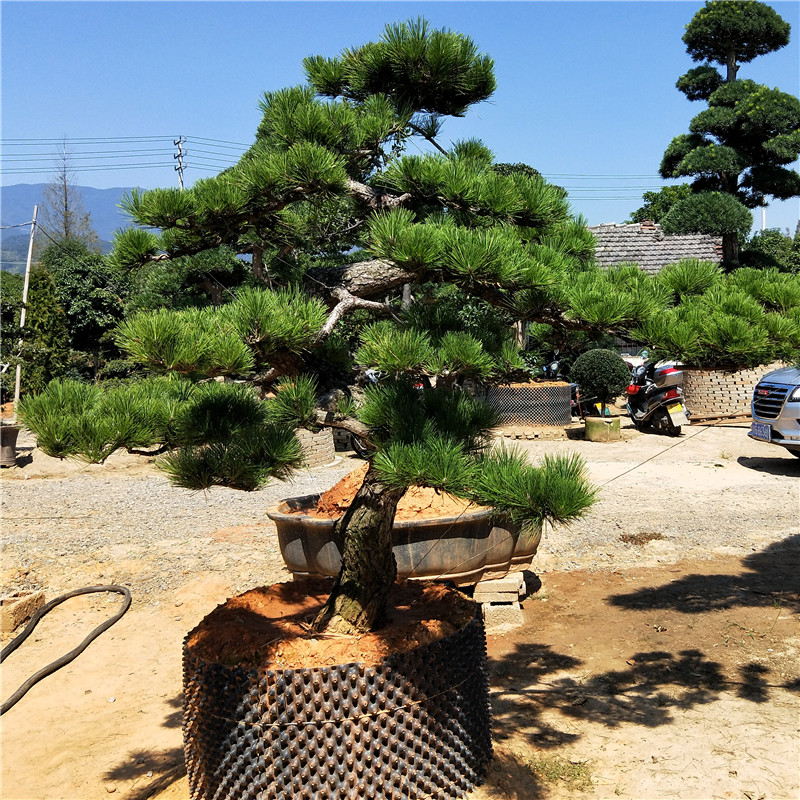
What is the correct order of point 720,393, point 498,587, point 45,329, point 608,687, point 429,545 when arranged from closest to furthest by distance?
point 608,687, point 429,545, point 498,587, point 720,393, point 45,329

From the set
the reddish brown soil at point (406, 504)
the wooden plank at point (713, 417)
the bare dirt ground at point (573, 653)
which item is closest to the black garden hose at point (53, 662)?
the bare dirt ground at point (573, 653)

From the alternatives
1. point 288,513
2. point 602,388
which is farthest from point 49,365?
point 288,513

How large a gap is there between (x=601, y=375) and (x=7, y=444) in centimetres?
908

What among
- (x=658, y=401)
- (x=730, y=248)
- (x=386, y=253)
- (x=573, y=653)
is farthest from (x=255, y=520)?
(x=730, y=248)

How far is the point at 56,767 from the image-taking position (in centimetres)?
352

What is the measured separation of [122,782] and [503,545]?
2.27 m

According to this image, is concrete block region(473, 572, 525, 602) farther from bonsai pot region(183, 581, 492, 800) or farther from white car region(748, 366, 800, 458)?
white car region(748, 366, 800, 458)

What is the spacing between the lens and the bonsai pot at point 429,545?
13.4 ft

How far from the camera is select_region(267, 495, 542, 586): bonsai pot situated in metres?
4.08

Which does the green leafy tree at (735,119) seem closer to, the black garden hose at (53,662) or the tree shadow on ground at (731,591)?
the tree shadow on ground at (731,591)

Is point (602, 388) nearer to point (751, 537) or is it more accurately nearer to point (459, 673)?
point (751, 537)

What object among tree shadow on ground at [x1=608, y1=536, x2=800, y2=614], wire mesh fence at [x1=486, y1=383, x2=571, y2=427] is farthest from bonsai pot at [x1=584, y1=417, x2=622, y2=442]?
tree shadow on ground at [x1=608, y1=536, x2=800, y2=614]

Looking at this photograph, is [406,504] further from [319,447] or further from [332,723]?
[319,447]

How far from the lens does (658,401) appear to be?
37.2 feet
